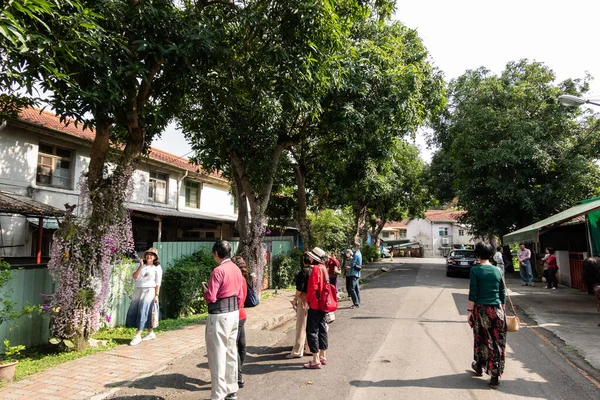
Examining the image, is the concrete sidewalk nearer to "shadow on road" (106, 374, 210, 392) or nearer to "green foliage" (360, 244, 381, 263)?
"shadow on road" (106, 374, 210, 392)

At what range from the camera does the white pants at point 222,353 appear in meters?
4.32

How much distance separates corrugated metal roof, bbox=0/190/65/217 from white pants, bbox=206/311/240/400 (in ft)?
26.0

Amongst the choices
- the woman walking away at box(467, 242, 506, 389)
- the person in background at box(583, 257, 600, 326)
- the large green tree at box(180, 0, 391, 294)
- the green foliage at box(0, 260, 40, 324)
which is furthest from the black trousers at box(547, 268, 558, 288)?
the green foliage at box(0, 260, 40, 324)

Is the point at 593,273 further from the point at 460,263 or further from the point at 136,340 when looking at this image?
the point at 460,263

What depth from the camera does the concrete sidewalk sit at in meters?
4.65

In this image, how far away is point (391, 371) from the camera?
551cm

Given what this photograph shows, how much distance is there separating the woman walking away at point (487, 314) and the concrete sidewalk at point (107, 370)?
4.33 m

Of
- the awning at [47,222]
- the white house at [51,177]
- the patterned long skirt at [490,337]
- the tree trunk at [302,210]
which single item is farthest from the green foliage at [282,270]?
the patterned long skirt at [490,337]

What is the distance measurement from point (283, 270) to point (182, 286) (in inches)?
251

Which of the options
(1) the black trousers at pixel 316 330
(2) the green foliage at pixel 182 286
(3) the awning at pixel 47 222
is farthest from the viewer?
(3) the awning at pixel 47 222

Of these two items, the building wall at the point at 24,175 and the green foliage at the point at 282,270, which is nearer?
the building wall at the point at 24,175

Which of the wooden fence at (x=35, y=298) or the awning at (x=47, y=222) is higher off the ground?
the awning at (x=47, y=222)

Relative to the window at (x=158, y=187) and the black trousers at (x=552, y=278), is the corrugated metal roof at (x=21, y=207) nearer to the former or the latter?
the window at (x=158, y=187)

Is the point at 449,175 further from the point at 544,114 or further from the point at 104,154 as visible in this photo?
the point at 104,154
